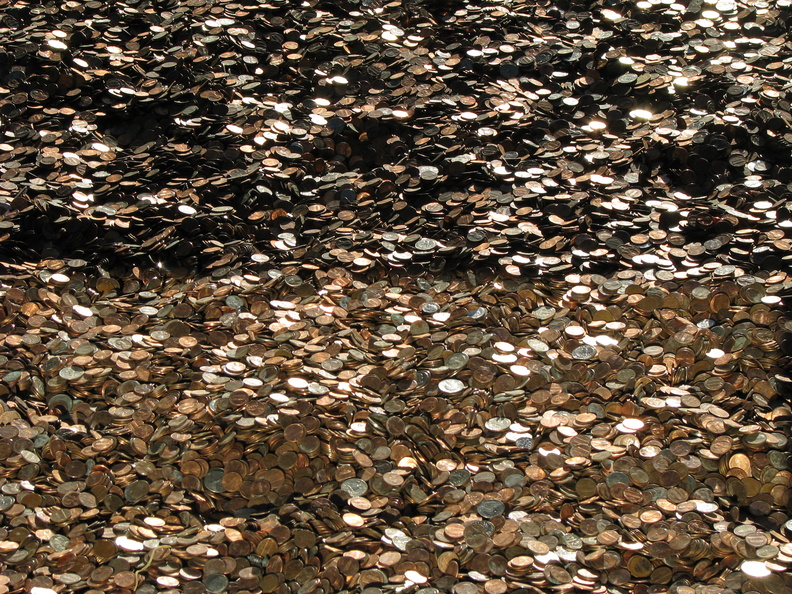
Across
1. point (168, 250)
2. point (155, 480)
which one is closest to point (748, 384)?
point (155, 480)

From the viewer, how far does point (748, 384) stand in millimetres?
2336

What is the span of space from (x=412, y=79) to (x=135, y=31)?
1362 mm

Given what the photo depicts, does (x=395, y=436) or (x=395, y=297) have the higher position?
(x=395, y=297)

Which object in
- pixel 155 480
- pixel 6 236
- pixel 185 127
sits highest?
pixel 185 127

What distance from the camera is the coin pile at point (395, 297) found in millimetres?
2051

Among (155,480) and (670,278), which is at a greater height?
(670,278)

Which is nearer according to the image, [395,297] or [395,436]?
[395,436]

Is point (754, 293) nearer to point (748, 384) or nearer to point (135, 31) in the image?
point (748, 384)

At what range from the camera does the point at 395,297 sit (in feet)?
8.77

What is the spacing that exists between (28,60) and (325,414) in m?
2.38

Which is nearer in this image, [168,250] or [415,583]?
[415,583]

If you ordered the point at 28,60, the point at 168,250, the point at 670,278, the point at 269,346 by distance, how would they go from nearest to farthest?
the point at 269,346, the point at 670,278, the point at 168,250, the point at 28,60

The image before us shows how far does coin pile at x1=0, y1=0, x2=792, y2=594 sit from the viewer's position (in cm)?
205

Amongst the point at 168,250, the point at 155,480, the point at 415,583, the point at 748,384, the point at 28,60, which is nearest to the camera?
the point at 415,583
